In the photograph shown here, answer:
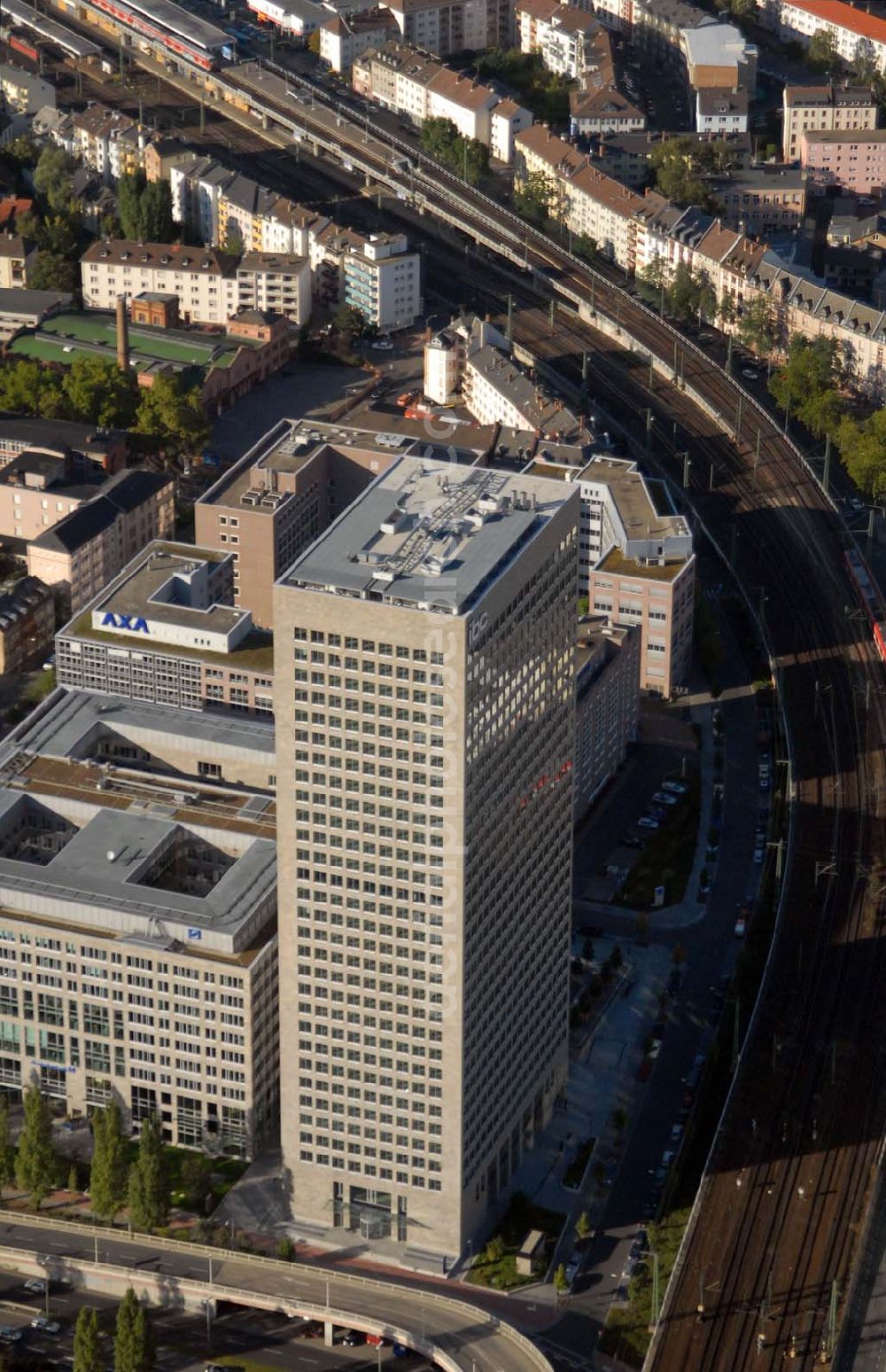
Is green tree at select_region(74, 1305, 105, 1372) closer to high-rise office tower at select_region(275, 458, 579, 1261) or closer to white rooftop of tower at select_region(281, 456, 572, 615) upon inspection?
high-rise office tower at select_region(275, 458, 579, 1261)

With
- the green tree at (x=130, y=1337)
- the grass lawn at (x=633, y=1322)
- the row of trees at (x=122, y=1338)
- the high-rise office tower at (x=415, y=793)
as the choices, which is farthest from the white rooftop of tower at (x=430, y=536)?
the grass lawn at (x=633, y=1322)

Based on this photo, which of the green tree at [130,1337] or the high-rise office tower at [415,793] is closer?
the high-rise office tower at [415,793]

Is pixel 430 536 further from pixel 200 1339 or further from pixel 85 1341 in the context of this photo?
pixel 85 1341

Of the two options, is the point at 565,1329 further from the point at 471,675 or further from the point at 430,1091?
the point at 471,675

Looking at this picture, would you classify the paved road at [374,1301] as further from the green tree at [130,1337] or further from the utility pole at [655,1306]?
the green tree at [130,1337]

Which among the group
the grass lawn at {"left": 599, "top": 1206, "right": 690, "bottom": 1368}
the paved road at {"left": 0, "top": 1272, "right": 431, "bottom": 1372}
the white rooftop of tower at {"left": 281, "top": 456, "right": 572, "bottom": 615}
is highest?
the white rooftop of tower at {"left": 281, "top": 456, "right": 572, "bottom": 615}

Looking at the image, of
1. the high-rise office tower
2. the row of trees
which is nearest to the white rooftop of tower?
the high-rise office tower

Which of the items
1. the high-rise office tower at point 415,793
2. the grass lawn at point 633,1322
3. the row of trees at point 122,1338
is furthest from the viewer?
the grass lawn at point 633,1322
